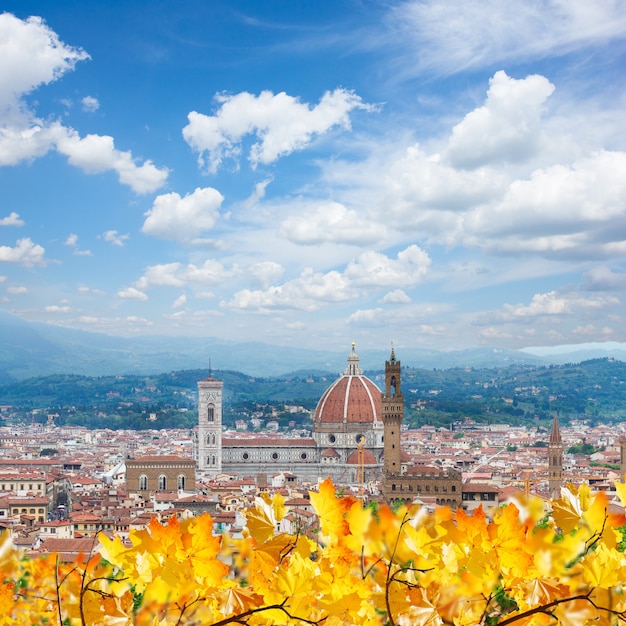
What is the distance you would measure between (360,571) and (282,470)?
3475cm

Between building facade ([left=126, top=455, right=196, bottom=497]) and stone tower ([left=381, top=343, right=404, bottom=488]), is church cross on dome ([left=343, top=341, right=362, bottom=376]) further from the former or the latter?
stone tower ([left=381, top=343, right=404, bottom=488])

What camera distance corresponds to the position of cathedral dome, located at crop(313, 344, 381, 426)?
123 feet

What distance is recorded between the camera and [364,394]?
38.7 metres

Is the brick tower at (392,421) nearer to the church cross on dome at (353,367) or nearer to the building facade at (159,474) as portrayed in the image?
the building facade at (159,474)

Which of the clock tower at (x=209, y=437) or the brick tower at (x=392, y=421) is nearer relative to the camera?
the brick tower at (x=392, y=421)

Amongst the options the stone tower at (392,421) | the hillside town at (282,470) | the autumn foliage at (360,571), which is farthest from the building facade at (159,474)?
the autumn foliage at (360,571)

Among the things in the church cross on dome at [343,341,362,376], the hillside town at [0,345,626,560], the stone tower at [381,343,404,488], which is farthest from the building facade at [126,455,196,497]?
the church cross on dome at [343,341,362,376]

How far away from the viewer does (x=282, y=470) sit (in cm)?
3562

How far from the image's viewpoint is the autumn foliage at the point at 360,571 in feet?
4.17

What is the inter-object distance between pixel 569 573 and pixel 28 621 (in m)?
1.05

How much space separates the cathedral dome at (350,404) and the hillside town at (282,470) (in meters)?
0.06

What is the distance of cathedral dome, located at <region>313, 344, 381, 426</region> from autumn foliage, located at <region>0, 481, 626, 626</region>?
118ft

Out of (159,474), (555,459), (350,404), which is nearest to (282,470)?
(350,404)

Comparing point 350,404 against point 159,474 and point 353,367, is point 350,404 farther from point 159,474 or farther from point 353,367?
point 159,474
